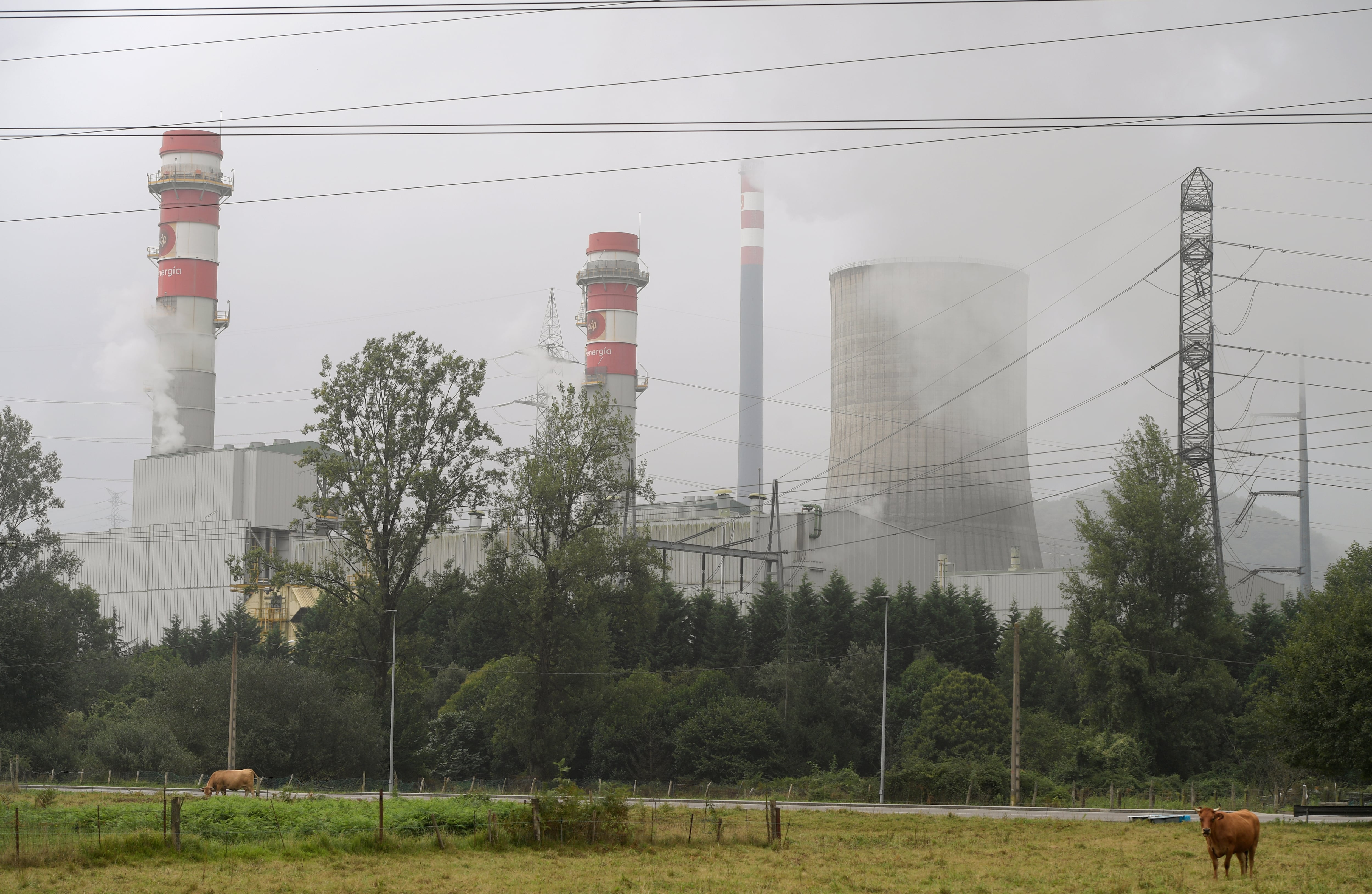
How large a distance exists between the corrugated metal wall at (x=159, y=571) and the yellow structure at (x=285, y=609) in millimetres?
2012

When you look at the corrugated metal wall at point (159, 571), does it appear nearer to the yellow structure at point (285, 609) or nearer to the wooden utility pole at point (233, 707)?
the yellow structure at point (285, 609)

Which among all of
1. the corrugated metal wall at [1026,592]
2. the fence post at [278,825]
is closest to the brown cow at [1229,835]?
the fence post at [278,825]

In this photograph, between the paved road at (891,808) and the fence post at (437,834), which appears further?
the paved road at (891,808)

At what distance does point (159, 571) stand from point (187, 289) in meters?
18.8

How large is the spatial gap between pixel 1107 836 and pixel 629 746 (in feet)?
95.4

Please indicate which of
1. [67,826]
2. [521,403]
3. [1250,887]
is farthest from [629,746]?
[521,403]

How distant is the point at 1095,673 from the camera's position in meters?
→ 48.3

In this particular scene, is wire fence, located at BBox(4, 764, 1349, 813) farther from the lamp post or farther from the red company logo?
the red company logo

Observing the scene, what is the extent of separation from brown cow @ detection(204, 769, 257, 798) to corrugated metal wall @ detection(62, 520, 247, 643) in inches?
1821

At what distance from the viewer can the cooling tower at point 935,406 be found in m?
67.9

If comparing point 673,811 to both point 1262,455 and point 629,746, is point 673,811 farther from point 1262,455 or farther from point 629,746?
point 1262,455

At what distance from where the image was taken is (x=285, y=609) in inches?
3076

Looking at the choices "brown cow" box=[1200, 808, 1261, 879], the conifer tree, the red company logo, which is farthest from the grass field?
the red company logo

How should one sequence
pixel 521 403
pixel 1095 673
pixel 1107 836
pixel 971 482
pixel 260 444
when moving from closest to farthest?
pixel 1107 836
pixel 1095 673
pixel 971 482
pixel 260 444
pixel 521 403
